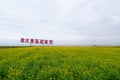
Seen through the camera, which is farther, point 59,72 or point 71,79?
point 59,72

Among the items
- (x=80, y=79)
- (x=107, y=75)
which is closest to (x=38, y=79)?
(x=80, y=79)

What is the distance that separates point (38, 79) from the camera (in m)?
6.70

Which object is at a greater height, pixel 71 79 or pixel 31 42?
pixel 31 42

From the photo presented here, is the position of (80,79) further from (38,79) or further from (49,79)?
(38,79)

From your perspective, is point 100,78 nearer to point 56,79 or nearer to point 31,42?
point 56,79

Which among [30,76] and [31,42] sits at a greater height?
[31,42]

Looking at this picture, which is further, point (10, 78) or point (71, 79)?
point (10, 78)

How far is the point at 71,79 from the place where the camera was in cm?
663

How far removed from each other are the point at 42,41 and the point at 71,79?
86.7ft

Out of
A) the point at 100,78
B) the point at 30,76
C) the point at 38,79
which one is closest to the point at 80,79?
the point at 100,78

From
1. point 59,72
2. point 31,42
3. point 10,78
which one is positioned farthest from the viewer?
point 31,42

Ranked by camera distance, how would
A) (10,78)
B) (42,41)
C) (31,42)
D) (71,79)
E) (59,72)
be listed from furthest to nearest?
(42,41)
(31,42)
(59,72)
(10,78)
(71,79)

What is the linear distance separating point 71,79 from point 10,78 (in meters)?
3.15

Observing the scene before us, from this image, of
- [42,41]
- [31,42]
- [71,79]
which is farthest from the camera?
[42,41]
